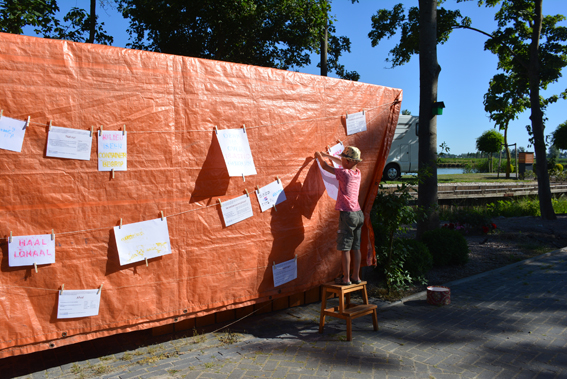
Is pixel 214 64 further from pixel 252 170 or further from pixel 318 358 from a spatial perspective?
pixel 318 358

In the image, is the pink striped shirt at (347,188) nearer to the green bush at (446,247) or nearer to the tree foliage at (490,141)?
the green bush at (446,247)

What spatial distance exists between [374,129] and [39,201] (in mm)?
3963

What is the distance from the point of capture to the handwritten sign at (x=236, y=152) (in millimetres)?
Answer: 4093

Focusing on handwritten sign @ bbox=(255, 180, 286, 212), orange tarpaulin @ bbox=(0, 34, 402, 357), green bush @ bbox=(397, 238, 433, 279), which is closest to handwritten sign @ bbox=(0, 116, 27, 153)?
orange tarpaulin @ bbox=(0, 34, 402, 357)

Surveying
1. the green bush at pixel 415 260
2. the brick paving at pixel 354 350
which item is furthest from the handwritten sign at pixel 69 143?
the green bush at pixel 415 260

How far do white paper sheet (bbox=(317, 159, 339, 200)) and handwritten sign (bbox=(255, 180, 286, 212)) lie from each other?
616 millimetres

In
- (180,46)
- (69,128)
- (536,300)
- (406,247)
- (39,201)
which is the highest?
(180,46)

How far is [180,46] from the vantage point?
1336 cm

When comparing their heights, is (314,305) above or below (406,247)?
below

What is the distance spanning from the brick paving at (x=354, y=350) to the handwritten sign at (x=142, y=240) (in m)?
0.96

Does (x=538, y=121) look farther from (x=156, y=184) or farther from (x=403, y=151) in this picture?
(x=156, y=184)

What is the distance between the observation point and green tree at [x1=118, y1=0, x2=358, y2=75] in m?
12.2

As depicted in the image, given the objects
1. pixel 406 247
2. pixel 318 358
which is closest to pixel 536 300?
pixel 406 247

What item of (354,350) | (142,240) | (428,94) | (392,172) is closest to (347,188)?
(354,350)
